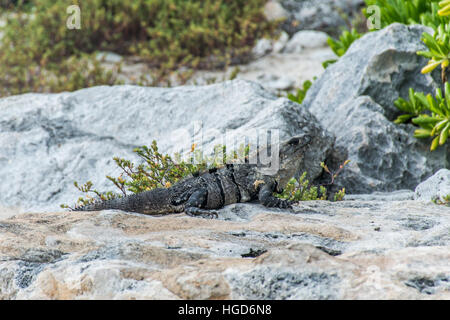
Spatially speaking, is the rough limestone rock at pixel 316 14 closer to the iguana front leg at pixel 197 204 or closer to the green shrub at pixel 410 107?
the green shrub at pixel 410 107

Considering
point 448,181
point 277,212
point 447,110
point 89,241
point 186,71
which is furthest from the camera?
point 186,71

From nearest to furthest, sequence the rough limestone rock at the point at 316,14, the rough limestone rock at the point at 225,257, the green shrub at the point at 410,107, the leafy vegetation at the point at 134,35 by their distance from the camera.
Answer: the rough limestone rock at the point at 225,257
the green shrub at the point at 410,107
the leafy vegetation at the point at 134,35
the rough limestone rock at the point at 316,14

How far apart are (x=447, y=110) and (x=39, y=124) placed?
5.60m

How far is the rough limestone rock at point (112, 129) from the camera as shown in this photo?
6457mm

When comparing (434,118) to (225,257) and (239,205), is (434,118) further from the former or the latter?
(225,257)

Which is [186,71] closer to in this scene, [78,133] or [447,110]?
[78,133]

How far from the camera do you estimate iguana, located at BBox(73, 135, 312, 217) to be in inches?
199

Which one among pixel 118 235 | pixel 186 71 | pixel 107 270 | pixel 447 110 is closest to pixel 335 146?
pixel 447 110

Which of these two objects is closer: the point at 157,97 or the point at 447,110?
the point at 447,110

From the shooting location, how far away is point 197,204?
504cm

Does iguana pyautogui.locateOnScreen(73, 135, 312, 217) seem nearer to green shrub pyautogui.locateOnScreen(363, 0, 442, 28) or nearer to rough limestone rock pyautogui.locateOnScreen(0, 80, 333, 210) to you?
rough limestone rock pyautogui.locateOnScreen(0, 80, 333, 210)

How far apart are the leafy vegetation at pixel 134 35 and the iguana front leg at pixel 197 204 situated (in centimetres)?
703

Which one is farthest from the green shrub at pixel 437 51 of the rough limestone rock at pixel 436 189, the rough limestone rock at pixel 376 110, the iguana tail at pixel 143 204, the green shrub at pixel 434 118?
the iguana tail at pixel 143 204

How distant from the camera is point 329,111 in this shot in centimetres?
785
